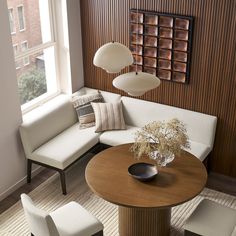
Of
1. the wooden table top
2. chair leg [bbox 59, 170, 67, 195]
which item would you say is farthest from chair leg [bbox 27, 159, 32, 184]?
the wooden table top

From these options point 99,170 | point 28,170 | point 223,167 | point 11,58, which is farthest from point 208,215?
point 11,58

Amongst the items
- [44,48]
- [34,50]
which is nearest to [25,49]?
[34,50]

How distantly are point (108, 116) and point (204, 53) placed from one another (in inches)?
51.3

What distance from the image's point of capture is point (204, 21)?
457 cm

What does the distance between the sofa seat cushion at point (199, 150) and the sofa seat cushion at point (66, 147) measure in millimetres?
1085

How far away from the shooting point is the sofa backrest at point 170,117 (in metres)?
4.83

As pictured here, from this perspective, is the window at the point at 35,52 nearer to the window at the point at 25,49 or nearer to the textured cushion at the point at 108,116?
the window at the point at 25,49

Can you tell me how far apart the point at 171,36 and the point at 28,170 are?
2.14 metres

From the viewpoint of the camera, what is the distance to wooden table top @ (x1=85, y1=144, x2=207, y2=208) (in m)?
3.59

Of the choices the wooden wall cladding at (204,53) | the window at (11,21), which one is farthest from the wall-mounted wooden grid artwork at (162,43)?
the window at (11,21)

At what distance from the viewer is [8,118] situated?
4617 mm

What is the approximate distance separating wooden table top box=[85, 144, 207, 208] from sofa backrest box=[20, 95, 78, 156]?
0.95 m

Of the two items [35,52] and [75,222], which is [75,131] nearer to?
[35,52]

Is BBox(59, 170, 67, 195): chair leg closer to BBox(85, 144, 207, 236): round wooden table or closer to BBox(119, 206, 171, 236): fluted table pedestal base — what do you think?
BBox(85, 144, 207, 236): round wooden table
